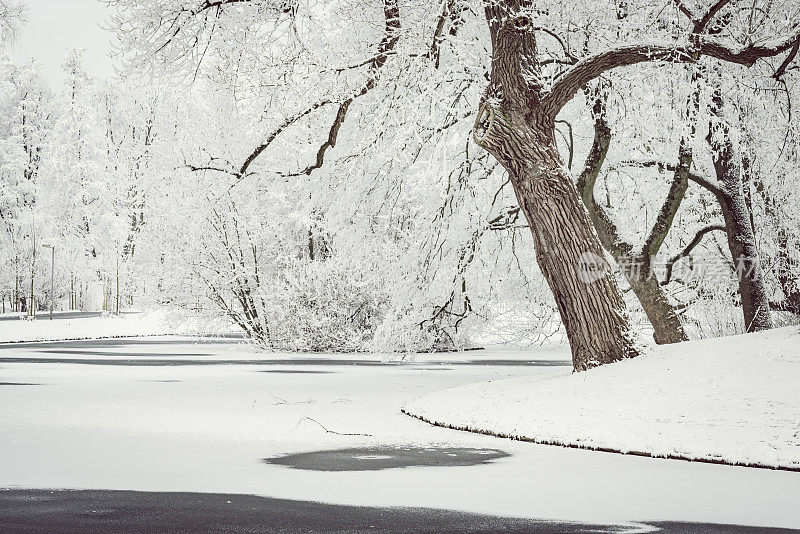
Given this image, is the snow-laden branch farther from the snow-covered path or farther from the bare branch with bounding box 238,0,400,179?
the snow-covered path

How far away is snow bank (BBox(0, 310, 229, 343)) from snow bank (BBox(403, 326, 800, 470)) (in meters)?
19.2

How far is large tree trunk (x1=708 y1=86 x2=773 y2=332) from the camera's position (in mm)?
19156

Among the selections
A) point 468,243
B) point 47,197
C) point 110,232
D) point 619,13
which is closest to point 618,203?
point 468,243

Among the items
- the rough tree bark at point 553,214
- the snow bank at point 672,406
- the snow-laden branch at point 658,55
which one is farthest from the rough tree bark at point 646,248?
the snow bank at point 672,406

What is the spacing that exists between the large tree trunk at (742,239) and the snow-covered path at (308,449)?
4.97 metres

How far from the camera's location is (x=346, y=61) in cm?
1603

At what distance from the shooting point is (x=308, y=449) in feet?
33.5

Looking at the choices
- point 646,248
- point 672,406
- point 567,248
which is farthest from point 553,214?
point 646,248

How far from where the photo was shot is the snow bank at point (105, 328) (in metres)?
32.2

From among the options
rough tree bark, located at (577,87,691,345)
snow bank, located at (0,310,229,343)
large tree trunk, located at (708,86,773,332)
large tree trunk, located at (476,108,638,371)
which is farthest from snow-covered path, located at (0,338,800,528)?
snow bank, located at (0,310,229,343)

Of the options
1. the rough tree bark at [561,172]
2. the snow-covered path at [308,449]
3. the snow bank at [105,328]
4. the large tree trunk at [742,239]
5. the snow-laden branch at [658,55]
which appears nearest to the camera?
the snow-covered path at [308,449]

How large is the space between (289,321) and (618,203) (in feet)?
38.3

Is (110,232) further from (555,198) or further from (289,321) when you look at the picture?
(555,198)

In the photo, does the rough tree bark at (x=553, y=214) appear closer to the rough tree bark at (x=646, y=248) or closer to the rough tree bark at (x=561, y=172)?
the rough tree bark at (x=561, y=172)
